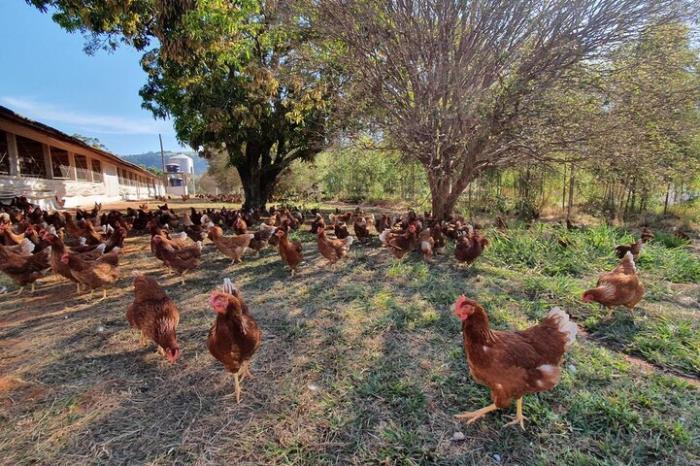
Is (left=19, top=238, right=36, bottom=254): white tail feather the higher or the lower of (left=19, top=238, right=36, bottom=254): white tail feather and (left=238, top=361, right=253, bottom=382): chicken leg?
the higher

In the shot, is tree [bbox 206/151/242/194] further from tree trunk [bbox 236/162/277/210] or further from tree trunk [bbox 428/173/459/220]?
tree trunk [bbox 428/173/459/220]

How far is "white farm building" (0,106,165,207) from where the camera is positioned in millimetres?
13922

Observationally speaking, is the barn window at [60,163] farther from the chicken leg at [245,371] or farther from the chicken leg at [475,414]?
the chicken leg at [475,414]

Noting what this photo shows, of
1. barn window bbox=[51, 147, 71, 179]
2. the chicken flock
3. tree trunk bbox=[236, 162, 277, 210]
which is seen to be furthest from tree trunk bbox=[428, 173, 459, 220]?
barn window bbox=[51, 147, 71, 179]

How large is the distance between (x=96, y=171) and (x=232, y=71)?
2170 cm

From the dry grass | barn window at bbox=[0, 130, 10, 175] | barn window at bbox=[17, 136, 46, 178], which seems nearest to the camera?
the dry grass

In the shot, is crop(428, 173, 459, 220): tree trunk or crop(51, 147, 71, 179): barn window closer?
crop(428, 173, 459, 220): tree trunk

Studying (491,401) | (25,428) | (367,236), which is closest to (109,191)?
(367,236)

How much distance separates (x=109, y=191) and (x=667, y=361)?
3232cm

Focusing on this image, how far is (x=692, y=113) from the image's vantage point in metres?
9.20

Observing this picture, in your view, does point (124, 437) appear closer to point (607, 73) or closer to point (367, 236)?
point (367, 236)

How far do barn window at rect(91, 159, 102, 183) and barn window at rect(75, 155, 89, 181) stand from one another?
0.83 metres

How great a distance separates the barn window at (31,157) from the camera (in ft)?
53.6

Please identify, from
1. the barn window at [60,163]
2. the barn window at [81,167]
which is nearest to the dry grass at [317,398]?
the barn window at [60,163]
